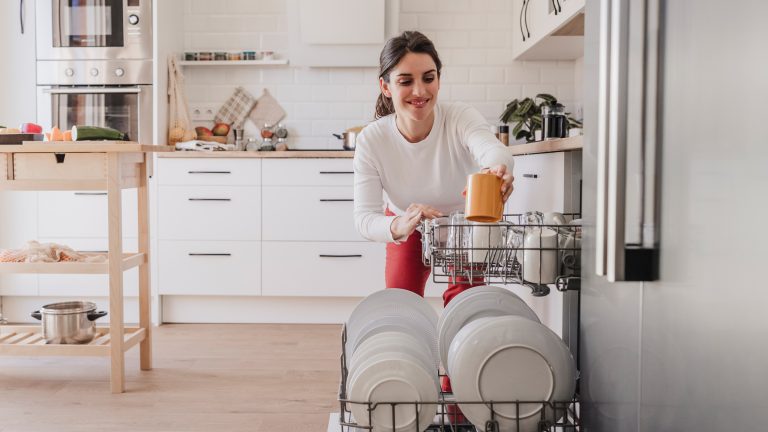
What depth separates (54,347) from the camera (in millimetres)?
2971

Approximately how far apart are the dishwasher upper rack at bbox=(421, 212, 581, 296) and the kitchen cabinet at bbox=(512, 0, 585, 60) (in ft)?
5.79

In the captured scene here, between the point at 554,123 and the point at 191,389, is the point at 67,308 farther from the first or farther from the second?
the point at 554,123

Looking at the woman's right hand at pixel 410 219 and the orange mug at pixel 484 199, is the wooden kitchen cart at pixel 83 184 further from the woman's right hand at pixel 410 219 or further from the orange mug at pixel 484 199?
the orange mug at pixel 484 199

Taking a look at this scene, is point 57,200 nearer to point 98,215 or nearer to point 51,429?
point 98,215

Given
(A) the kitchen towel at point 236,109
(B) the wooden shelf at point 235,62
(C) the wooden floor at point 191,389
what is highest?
(B) the wooden shelf at point 235,62

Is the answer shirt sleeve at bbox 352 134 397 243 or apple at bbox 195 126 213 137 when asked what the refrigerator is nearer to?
shirt sleeve at bbox 352 134 397 243

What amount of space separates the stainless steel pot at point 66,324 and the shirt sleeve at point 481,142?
1685 mm

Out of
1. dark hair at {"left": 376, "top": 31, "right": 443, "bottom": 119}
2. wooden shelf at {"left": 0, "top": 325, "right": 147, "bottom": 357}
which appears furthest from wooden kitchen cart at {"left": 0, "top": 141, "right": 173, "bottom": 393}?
dark hair at {"left": 376, "top": 31, "right": 443, "bottom": 119}

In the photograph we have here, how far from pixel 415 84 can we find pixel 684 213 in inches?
54.6

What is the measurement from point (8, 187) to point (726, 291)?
2715mm

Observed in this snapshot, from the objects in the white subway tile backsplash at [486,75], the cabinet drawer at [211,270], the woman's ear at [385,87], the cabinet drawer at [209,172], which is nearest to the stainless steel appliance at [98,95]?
the cabinet drawer at [209,172]

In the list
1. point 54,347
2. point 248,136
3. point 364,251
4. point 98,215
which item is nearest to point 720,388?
point 54,347

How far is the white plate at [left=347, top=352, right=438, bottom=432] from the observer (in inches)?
51.0

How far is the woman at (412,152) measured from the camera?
7.54 ft
